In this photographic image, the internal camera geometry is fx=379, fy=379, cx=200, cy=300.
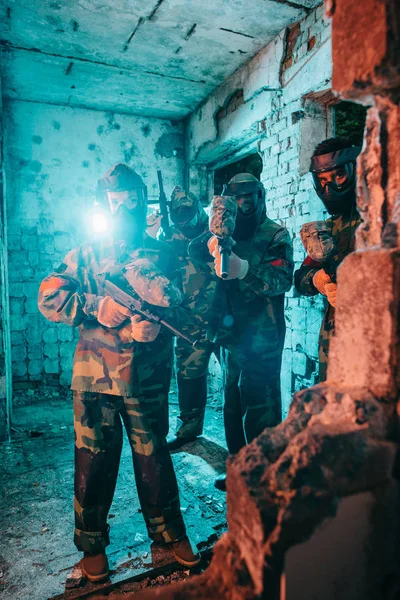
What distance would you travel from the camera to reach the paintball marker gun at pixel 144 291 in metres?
2.07

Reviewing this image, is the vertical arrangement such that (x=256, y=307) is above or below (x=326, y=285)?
below

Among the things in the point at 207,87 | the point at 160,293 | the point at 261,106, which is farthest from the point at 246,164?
the point at 160,293

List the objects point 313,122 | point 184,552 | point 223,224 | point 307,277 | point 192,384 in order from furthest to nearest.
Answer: point 192,384 < point 313,122 < point 307,277 < point 223,224 < point 184,552

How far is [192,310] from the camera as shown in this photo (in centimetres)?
354

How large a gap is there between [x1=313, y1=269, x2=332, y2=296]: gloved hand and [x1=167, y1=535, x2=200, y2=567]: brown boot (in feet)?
5.50

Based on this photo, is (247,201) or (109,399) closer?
(109,399)

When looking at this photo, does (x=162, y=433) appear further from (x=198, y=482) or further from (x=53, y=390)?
(x=53, y=390)

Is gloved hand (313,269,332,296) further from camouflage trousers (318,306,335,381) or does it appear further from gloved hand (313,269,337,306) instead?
camouflage trousers (318,306,335,381)

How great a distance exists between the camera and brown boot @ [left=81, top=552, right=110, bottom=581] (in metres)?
1.92

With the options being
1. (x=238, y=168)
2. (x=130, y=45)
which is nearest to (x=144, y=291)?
(x=130, y=45)

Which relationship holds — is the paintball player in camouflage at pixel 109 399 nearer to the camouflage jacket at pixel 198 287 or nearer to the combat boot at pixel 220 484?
the combat boot at pixel 220 484

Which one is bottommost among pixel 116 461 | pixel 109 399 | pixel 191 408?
pixel 191 408

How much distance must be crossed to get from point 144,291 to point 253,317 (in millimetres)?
1078

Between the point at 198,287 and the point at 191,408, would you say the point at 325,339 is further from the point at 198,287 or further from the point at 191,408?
the point at 191,408
